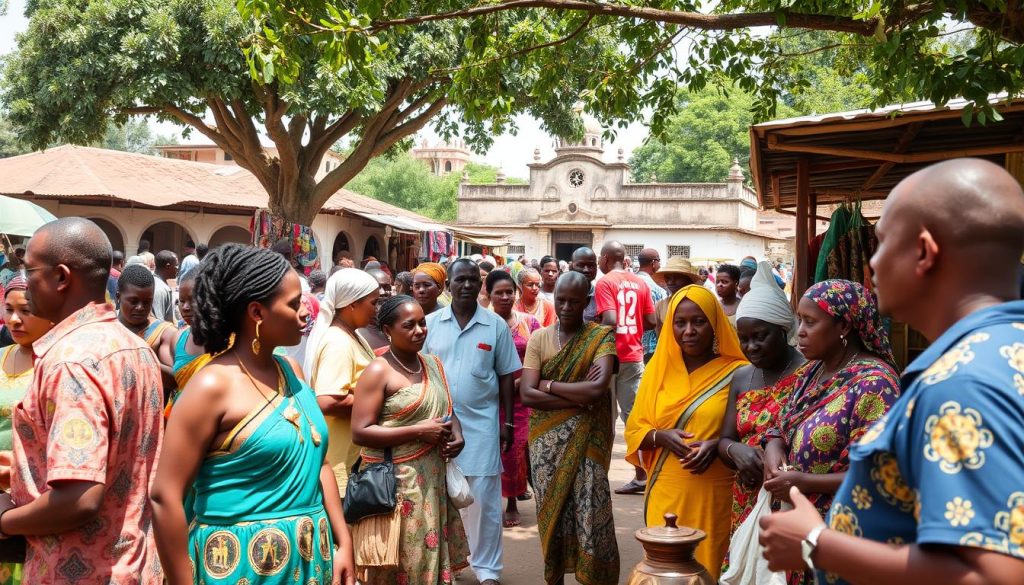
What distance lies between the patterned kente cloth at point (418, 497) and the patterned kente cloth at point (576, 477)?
84cm

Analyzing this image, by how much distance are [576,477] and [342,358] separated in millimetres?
1541

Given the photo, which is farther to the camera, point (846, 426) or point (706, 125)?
point (706, 125)

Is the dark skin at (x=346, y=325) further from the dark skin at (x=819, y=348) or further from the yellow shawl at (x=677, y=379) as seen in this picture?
the dark skin at (x=819, y=348)

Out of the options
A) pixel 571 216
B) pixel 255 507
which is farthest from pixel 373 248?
pixel 255 507

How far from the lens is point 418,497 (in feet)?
14.1

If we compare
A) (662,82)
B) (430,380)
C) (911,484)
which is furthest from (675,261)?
(911,484)

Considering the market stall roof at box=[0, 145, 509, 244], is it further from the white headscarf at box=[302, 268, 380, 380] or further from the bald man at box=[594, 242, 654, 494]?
the white headscarf at box=[302, 268, 380, 380]

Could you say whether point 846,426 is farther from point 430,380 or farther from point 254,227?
point 254,227

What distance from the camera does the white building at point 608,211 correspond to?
1433 inches

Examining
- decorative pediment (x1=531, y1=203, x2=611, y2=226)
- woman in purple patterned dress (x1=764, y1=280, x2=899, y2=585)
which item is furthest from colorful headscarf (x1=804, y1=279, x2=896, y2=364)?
decorative pediment (x1=531, y1=203, x2=611, y2=226)

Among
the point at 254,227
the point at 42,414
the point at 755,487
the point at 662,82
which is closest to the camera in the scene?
the point at 42,414

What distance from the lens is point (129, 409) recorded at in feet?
8.43

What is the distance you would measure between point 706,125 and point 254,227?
124 ft

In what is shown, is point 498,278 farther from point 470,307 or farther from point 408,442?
point 408,442
